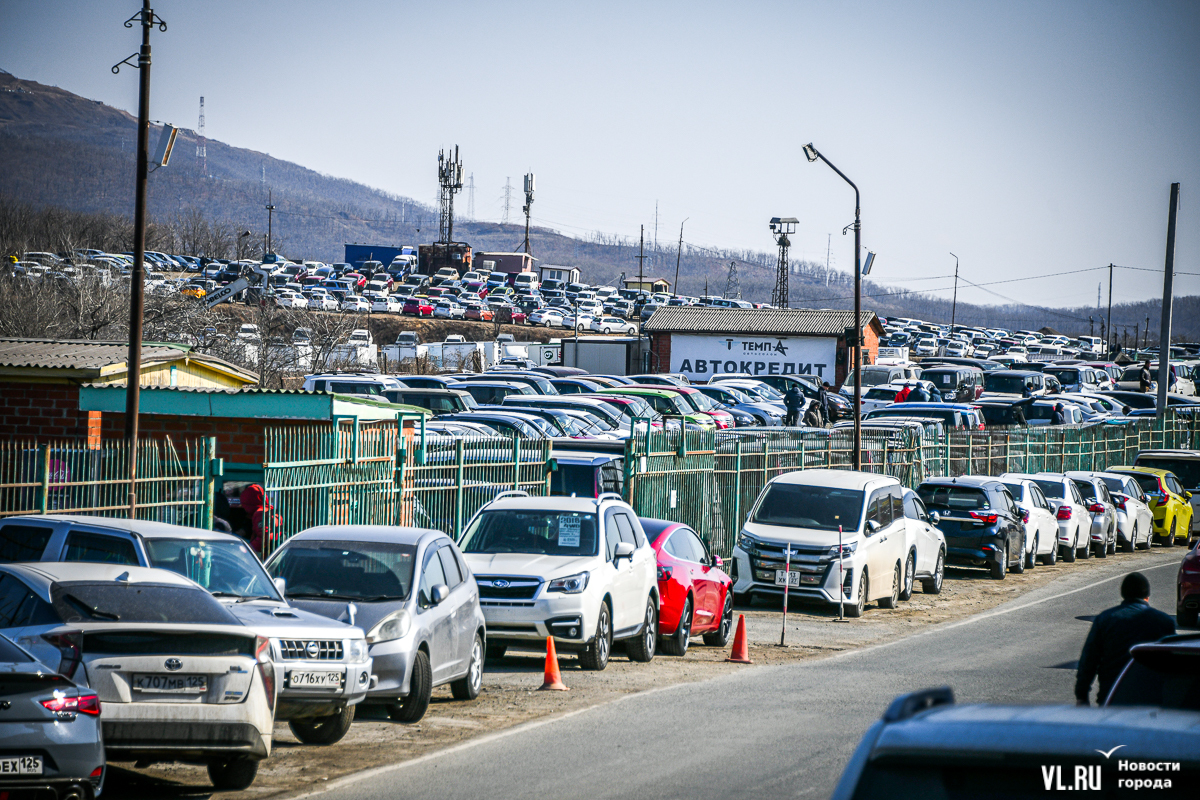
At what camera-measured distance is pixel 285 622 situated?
10.1 m

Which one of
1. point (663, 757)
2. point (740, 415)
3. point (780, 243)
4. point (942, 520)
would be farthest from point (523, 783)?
point (780, 243)

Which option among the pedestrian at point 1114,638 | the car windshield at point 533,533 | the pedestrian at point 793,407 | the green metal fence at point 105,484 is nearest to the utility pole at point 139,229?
the green metal fence at point 105,484

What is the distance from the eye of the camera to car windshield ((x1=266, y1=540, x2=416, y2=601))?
11.5 metres

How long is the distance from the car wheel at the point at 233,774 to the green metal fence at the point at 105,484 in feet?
14.8

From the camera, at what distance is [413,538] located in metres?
11.9

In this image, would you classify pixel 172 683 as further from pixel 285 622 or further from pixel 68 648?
pixel 285 622

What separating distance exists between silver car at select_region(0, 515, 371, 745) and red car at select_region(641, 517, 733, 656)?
6.24m

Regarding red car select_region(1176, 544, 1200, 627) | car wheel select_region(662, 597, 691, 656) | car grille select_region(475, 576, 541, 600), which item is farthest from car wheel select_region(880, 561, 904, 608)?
car grille select_region(475, 576, 541, 600)

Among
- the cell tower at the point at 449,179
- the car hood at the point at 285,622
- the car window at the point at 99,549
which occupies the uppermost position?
the cell tower at the point at 449,179

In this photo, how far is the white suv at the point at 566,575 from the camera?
45.8ft

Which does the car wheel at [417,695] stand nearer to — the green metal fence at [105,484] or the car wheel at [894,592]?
the green metal fence at [105,484]

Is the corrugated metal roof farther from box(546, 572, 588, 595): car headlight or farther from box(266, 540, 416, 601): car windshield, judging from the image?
box(266, 540, 416, 601): car windshield

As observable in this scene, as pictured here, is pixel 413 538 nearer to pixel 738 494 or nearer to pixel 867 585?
pixel 867 585

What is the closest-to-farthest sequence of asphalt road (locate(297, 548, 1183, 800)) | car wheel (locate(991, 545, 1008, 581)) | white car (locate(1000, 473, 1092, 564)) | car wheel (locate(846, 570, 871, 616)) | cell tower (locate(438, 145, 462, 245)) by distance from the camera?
asphalt road (locate(297, 548, 1183, 800)) < car wheel (locate(846, 570, 871, 616)) < car wheel (locate(991, 545, 1008, 581)) < white car (locate(1000, 473, 1092, 564)) < cell tower (locate(438, 145, 462, 245))
